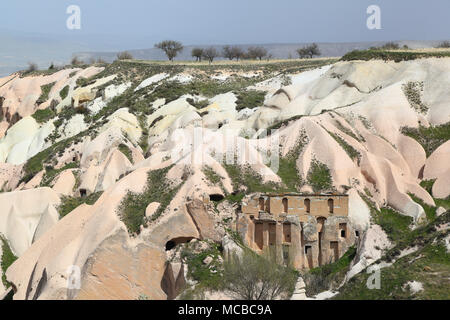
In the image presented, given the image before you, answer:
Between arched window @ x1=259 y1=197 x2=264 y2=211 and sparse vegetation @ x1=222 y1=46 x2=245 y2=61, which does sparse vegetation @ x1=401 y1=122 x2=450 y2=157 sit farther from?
sparse vegetation @ x1=222 y1=46 x2=245 y2=61

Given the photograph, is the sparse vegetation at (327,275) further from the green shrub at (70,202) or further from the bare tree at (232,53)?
the bare tree at (232,53)

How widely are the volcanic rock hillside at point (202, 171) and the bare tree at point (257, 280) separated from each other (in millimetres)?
2507

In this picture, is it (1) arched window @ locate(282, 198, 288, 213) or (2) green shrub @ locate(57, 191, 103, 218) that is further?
(2) green shrub @ locate(57, 191, 103, 218)

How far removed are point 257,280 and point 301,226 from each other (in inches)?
341

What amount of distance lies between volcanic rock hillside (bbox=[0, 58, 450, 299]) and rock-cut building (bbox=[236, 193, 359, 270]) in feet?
3.10

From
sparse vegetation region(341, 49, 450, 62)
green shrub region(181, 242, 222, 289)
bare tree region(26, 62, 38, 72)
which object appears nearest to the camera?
green shrub region(181, 242, 222, 289)

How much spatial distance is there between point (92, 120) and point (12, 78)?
3124 centimetres

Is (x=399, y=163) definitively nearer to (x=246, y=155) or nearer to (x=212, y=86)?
(x=246, y=155)

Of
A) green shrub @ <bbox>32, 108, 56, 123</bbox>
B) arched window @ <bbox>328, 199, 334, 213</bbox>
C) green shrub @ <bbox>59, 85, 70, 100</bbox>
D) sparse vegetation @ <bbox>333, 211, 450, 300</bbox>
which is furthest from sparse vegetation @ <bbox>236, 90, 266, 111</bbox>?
sparse vegetation @ <bbox>333, 211, 450, 300</bbox>

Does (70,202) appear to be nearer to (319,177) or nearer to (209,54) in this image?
(319,177)

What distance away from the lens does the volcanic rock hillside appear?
32.6 metres

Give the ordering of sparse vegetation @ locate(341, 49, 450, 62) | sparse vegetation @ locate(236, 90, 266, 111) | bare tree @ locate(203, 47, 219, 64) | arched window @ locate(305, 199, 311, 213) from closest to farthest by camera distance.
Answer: arched window @ locate(305, 199, 311, 213) → sparse vegetation @ locate(341, 49, 450, 62) → sparse vegetation @ locate(236, 90, 266, 111) → bare tree @ locate(203, 47, 219, 64)

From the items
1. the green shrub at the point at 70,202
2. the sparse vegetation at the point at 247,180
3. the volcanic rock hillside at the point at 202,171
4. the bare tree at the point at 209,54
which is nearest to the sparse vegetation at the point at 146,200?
the volcanic rock hillside at the point at 202,171

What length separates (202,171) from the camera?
1415 inches
